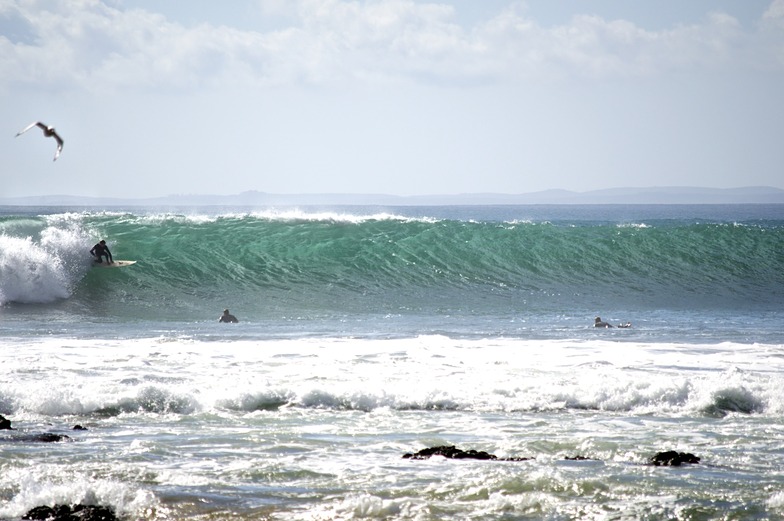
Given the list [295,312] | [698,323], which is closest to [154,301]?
[295,312]

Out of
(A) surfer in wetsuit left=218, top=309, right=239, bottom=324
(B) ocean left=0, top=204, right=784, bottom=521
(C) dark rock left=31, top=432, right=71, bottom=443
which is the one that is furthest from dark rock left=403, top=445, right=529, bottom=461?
(A) surfer in wetsuit left=218, top=309, right=239, bottom=324

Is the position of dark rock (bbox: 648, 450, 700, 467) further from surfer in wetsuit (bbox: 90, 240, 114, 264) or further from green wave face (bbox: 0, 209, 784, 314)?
surfer in wetsuit (bbox: 90, 240, 114, 264)

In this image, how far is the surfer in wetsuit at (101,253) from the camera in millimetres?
22234

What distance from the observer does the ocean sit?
5883 millimetres

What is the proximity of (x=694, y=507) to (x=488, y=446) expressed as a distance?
1909 millimetres

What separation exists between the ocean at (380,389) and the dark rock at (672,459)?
0.42 feet

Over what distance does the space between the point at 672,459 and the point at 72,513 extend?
4226 millimetres

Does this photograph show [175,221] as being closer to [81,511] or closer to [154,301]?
[154,301]

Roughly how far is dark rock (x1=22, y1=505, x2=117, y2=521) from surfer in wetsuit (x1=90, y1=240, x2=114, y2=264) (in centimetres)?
1752

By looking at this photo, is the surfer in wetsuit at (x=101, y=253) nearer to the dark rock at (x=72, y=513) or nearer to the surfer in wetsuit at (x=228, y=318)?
the surfer in wetsuit at (x=228, y=318)

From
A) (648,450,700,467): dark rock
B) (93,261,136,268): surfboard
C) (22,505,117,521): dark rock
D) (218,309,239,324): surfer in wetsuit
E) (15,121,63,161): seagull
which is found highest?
(15,121,63,161): seagull

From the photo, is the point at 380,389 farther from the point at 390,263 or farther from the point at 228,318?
the point at 390,263

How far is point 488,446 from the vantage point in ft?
23.4

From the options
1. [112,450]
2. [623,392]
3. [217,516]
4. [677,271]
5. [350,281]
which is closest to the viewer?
[217,516]
